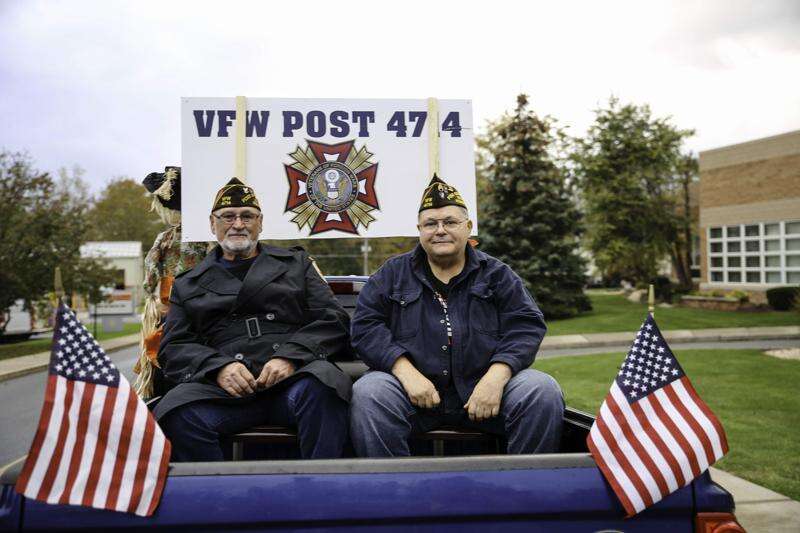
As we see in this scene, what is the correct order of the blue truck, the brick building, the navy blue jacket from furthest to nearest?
the brick building < the navy blue jacket < the blue truck

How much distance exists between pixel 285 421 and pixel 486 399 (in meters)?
0.90

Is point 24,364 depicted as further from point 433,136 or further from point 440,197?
point 440,197

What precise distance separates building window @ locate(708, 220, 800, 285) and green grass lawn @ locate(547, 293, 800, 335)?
171 inches

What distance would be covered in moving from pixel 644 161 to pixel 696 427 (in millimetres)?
30436

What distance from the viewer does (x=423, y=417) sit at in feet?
9.21

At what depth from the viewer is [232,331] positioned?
310 centimetres

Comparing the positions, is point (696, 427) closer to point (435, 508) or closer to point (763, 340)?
point (435, 508)

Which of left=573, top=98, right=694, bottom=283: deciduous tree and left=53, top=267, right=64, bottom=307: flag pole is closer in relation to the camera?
left=53, top=267, right=64, bottom=307: flag pole

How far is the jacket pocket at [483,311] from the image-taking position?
9.70ft

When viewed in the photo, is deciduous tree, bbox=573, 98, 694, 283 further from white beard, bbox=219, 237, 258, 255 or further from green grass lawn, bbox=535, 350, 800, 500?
white beard, bbox=219, 237, 258, 255

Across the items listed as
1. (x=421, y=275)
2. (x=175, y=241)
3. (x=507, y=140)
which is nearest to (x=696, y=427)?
(x=421, y=275)

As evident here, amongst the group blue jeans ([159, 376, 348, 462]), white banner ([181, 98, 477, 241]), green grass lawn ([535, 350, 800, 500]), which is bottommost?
green grass lawn ([535, 350, 800, 500])

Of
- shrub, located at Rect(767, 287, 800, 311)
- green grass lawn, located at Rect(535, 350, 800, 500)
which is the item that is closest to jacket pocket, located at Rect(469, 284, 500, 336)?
green grass lawn, located at Rect(535, 350, 800, 500)

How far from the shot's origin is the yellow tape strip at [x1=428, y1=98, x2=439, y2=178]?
15.6ft
